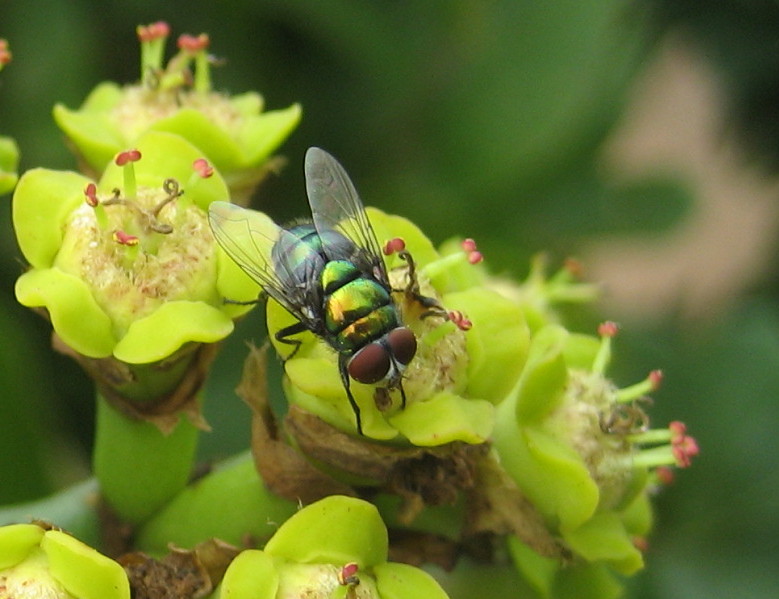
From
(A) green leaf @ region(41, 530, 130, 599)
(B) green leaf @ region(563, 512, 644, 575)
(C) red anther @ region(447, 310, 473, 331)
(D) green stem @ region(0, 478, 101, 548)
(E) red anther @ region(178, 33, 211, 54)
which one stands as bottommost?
(D) green stem @ region(0, 478, 101, 548)

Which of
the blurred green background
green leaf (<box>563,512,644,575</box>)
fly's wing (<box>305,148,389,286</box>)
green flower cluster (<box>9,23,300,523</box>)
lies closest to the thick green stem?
green flower cluster (<box>9,23,300,523</box>)

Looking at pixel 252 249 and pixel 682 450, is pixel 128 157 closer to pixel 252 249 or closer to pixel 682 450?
pixel 252 249

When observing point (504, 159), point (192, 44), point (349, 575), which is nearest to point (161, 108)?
point (192, 44)

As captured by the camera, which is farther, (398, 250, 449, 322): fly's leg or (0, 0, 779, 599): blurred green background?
(0, 0, 779, 599): blurred green background


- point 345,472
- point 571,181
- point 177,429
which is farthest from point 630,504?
point 571,181

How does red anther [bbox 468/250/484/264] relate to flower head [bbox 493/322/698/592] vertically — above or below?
above

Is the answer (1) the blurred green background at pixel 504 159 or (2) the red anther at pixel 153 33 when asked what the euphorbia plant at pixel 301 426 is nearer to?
(2) the red anther at pixel 153 33

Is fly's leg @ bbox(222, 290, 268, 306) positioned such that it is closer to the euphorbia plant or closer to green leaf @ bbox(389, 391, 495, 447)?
the euphorbia plant
